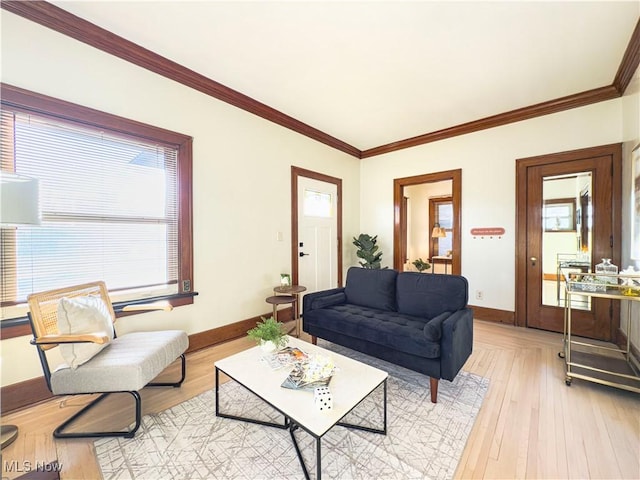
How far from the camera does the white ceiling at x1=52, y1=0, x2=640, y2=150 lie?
1953mm

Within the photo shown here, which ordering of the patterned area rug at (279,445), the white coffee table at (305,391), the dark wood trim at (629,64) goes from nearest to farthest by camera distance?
the white coffee table at (305,391) → the patterned area rug at (279,445) → the dark wood trim at (629,64)

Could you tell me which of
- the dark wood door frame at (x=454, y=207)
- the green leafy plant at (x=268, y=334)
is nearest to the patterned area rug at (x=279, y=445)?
the green leafy plant at (x=268, y=334)

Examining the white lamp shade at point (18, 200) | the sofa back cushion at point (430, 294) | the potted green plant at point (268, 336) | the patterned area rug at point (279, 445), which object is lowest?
the patterned area rug at point (279, 445)

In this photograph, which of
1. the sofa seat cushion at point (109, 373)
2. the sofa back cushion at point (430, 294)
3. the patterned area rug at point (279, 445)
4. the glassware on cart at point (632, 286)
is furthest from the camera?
the sofa back cushion at point (430, 294)

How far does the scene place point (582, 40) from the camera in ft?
7.39

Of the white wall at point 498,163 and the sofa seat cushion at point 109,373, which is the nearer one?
the sofa seat cushion at point 109,373

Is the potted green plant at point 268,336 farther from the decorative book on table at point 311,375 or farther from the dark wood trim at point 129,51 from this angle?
the dark wood trim at point 129,51

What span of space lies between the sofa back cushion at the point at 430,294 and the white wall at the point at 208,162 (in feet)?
5.59

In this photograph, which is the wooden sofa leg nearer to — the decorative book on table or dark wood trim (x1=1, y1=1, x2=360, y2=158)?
the decorative book on table

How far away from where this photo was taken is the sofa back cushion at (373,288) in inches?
109

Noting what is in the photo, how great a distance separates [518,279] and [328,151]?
3342 millimetres

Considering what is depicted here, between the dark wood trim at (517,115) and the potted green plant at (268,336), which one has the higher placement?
the dark wood trim at (517,115)

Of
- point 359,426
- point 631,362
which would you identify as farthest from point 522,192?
point 359,426

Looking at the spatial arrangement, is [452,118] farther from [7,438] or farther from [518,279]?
[7,438]
